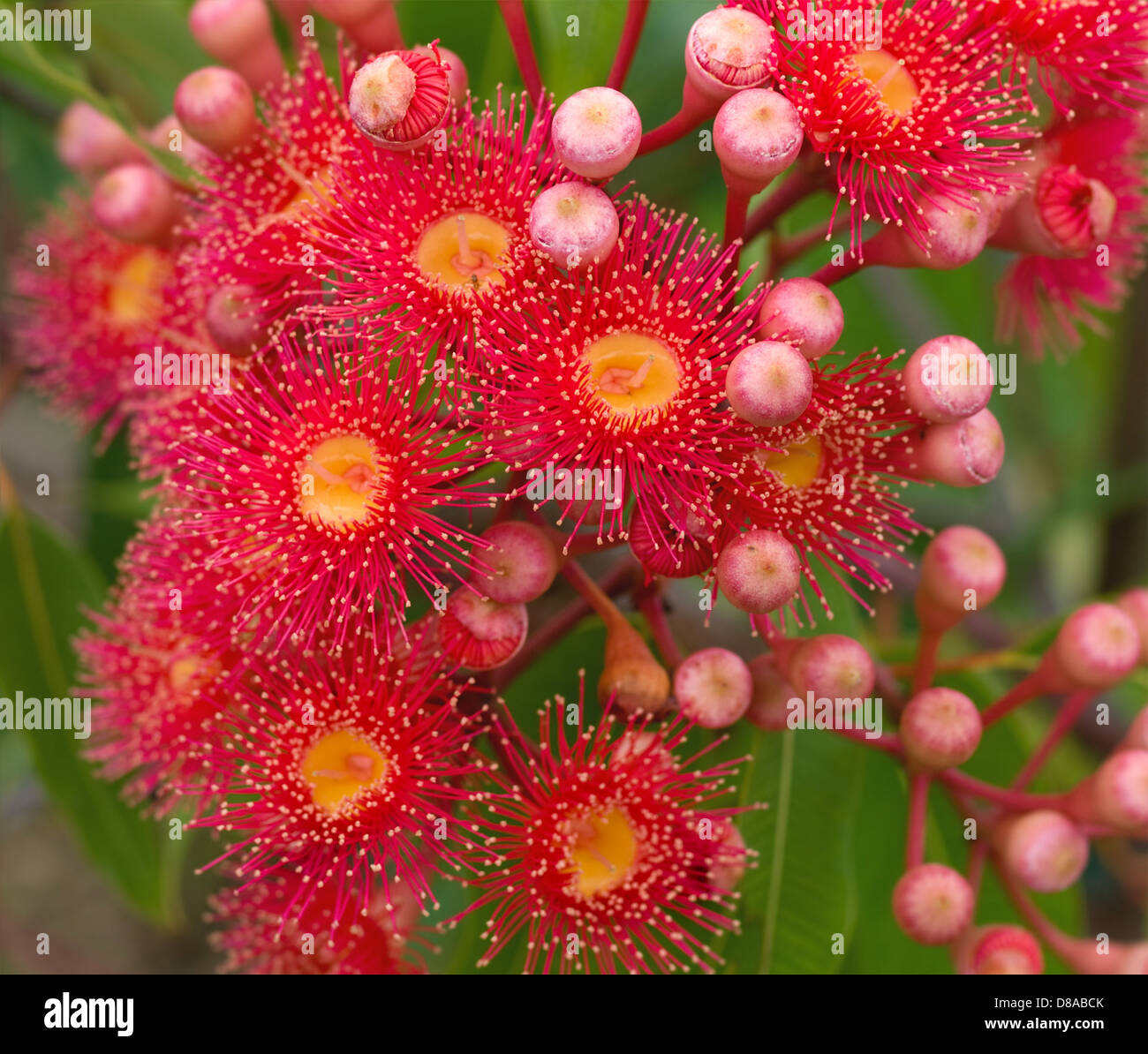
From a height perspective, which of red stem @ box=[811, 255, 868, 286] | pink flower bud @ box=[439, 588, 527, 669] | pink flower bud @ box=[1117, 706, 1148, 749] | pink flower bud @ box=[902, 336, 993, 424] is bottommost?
pink flower bud @ box=[1117, 706, 1148, 749]

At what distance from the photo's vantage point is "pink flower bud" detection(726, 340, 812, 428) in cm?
105

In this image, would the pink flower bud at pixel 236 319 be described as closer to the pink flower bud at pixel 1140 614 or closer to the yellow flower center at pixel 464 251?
the yellow flower center at pixel 464 251

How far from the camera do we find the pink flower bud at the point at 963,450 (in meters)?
1.24

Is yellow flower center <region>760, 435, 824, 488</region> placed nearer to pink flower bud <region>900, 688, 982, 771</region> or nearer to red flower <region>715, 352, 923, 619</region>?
red flower <region>715, 352, 923, 619</region>

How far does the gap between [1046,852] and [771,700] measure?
38 centimetres

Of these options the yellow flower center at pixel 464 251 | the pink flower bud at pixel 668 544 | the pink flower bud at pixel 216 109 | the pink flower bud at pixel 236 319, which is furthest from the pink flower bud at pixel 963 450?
the pink flower bud at pixel 216 109

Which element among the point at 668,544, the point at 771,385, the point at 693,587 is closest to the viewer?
the point at 771,385

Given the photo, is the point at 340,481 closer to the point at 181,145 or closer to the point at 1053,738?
the point at 181,145

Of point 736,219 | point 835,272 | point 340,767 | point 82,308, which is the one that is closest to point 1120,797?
point 835,272

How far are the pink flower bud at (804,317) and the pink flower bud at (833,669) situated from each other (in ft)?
1.09

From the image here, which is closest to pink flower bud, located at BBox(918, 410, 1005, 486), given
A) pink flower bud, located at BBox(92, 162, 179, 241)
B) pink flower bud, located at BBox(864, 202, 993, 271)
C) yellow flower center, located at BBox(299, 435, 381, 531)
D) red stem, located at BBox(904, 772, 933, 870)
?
pink flower bud, located at BBox(864, 202, 993, 271)

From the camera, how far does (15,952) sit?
8.28ft

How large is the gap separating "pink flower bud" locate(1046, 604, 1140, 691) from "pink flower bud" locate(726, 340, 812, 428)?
642mm

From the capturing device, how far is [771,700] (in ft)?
4.44
